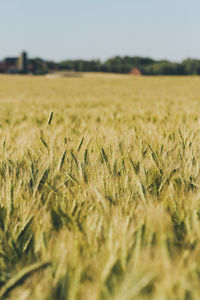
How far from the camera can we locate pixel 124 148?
1501 mm

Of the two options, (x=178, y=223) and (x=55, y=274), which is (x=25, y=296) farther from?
(x=178, y=223)

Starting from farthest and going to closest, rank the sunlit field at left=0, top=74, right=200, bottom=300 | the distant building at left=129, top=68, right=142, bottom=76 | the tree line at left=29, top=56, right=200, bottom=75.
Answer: the distant building at left=129, top=68, right=142, bottom=76 < the tree line at left=29, top=56, right=200, bottom=75 < the sunlit field at left=0, top=74, right=200, bottom=300

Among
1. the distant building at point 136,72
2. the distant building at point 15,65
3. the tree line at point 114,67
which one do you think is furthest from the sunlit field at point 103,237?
the distant building at point 136,72

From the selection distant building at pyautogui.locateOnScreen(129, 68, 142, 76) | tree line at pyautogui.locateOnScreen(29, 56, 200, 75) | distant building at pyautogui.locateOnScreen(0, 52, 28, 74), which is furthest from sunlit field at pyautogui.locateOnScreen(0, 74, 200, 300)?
distant building at pyautogui.locateOnScreen(129, 68, 142, 76)

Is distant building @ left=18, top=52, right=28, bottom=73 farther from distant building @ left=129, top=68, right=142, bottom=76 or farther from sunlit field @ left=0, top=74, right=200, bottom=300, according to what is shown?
sunlit field @ left=0, top=74, right=200, bottom=300

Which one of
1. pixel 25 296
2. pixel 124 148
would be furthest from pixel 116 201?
pixel 124 148

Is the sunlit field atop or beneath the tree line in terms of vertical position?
beneath

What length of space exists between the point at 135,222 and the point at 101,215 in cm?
8

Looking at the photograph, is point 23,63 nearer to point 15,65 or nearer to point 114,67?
point 15,65

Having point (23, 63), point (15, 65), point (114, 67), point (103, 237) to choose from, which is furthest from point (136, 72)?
point (103, 237)

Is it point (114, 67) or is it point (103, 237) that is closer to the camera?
point (103, 237)

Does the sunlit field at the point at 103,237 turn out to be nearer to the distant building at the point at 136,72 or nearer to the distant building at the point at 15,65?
the distant building at the point at 15,65

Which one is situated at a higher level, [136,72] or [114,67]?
[114,67]

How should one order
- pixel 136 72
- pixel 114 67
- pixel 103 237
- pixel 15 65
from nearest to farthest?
pixel 103 237 < pixel 15 65 < pixel 136 72 < pixel 114 67
